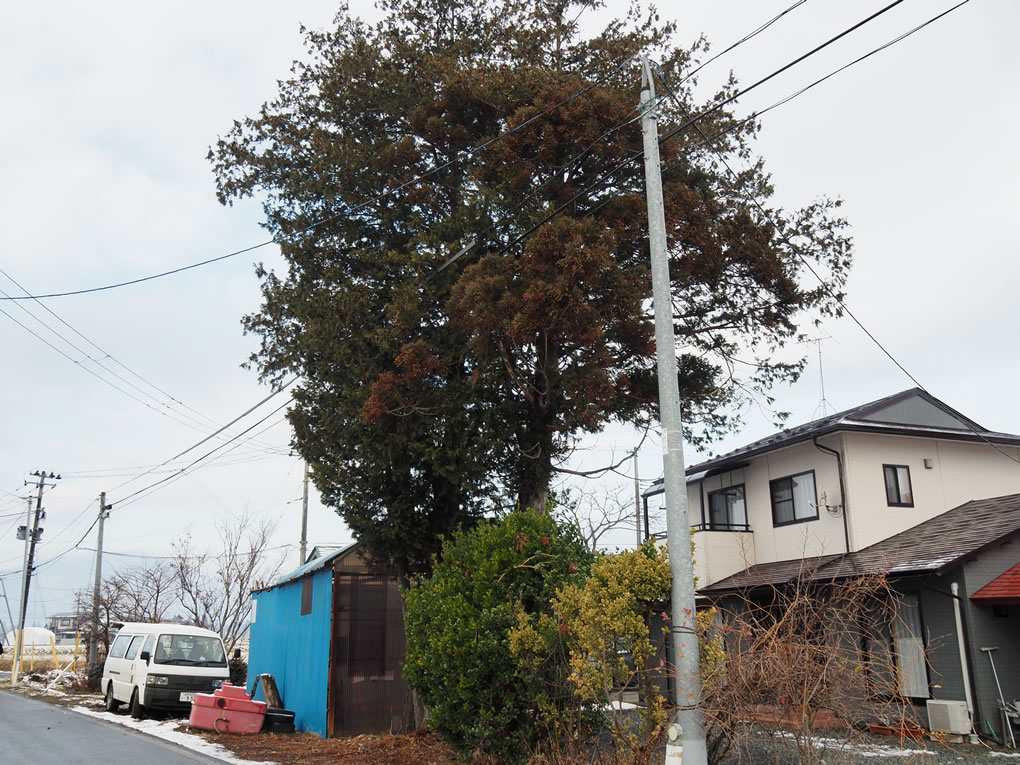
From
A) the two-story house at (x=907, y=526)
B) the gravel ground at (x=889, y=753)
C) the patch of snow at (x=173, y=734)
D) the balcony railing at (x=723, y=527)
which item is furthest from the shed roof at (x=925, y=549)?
the patch of snow at (x=173, y=734)

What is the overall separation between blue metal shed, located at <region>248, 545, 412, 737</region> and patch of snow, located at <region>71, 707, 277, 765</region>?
2.19 metres

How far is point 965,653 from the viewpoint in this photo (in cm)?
1537

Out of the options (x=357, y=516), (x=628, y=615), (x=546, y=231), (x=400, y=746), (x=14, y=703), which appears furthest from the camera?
(x=14, y=703)

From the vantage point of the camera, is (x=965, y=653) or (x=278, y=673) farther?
(x=278, y=673)

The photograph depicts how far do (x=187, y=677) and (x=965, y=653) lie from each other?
53.4 ft

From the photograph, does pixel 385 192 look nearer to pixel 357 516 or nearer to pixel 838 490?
pixel 357 516

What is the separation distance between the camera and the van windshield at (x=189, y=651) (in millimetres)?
19547

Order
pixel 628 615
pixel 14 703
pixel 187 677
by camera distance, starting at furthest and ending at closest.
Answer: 1. pixel 14 703
2. pixel 187 677
3. pixel 628 615

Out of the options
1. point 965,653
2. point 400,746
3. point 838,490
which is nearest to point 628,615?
point 400,746

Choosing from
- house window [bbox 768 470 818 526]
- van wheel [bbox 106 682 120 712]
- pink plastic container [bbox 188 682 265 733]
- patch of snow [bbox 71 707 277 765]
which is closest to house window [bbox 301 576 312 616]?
pink plastic container [bbox 188 682 265 733]

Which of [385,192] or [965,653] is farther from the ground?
[385,192]

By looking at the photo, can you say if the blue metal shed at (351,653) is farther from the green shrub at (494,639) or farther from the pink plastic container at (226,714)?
the green shrub at (494,639)

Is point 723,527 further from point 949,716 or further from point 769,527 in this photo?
point 949,716

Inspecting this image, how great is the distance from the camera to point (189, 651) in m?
19.9
